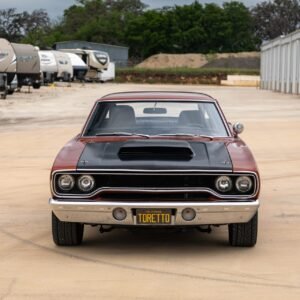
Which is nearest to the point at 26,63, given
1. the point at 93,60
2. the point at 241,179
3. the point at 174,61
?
the point at 93,60

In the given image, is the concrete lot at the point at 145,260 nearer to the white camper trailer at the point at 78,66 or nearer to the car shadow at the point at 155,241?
the car shadow at the point at 155,241

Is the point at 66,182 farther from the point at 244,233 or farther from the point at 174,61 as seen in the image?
the point at 174,61

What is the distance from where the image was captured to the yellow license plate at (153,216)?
625cm

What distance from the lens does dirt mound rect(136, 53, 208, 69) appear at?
11462 cm

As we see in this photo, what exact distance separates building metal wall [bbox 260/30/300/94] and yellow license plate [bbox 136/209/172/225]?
1874 inches

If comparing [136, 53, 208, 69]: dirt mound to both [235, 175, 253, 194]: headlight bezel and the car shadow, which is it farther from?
[235, 175, 253, 194]: headlight bezel

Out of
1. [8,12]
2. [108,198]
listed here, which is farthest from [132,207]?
[8,12]

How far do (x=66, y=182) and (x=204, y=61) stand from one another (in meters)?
110

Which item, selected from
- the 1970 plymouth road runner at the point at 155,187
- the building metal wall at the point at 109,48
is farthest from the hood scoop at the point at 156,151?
the building metal wall at the point at 109,48

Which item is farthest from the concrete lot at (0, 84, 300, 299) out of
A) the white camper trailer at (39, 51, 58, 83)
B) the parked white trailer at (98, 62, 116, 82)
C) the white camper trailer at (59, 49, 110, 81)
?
the parked white trailer at (98, 62, 116, 82)

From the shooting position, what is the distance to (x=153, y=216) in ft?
20.6

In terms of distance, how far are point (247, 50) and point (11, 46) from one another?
92047 mm

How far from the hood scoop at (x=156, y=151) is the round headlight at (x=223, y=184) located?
0.36 metres

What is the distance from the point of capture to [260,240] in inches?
286
